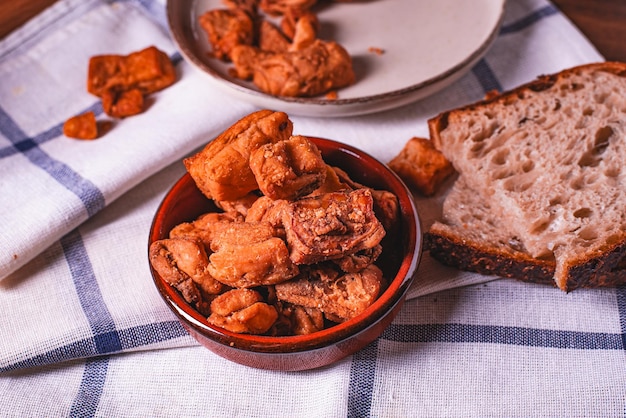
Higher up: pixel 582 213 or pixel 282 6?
pixel 282 6

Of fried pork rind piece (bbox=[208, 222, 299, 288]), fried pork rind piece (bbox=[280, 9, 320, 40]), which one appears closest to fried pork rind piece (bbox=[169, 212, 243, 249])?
fried pork rind piece (bbox=[208, 222, 299, 288])

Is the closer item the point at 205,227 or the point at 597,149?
the point at 205,227

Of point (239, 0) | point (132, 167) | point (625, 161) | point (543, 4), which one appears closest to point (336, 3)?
point (239, 0)

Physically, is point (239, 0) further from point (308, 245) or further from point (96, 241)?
point (308, 245)

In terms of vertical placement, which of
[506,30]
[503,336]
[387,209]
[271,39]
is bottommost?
[503,336]

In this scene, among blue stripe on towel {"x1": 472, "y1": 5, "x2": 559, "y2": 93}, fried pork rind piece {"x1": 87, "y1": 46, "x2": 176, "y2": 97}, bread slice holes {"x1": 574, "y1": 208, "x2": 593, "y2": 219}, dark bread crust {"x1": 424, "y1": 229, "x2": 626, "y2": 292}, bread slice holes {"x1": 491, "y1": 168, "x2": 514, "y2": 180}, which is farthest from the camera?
blue stripe on towel {"x1": 472, "y1": 5, "x2": 559, "y2": 93}

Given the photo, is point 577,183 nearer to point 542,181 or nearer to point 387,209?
point 542,181

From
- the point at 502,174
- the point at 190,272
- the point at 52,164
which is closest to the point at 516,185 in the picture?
the point at 502,174

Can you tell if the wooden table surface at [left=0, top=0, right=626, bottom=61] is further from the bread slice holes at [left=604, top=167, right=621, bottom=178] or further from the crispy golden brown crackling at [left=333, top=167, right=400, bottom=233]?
the crispy golden brown crackling at [left=333, top=167, right=400, bottom=233]
